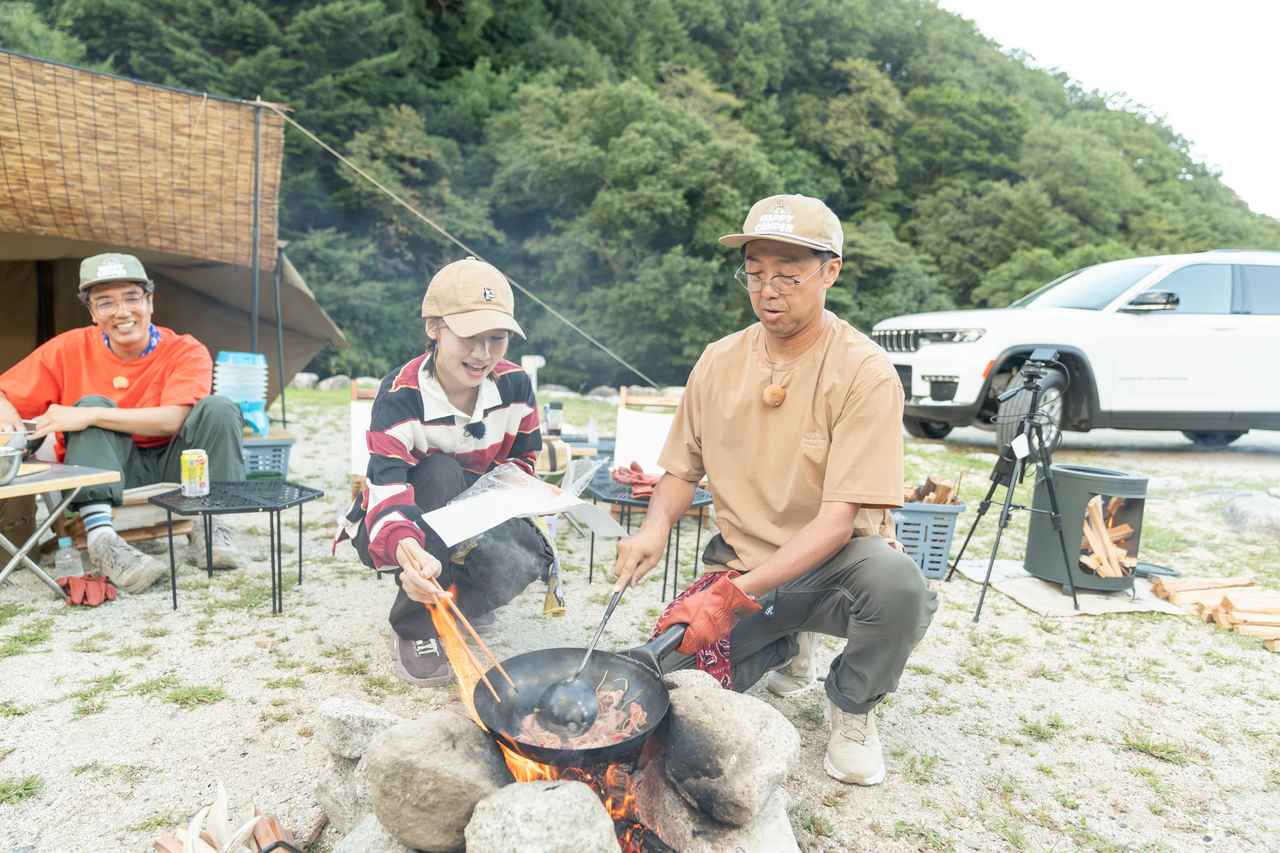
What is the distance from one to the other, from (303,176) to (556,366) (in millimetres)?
6094

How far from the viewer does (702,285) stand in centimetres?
1528

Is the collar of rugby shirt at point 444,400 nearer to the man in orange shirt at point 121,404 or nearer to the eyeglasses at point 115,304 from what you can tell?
the man in orange shirt at point 121,404

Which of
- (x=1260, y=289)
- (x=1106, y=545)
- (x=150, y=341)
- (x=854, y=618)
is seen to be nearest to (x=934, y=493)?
(x=1106, y=545)

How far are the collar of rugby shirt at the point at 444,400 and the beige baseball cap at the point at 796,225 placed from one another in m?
0.98

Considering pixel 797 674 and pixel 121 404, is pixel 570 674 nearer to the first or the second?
pixel 797 674

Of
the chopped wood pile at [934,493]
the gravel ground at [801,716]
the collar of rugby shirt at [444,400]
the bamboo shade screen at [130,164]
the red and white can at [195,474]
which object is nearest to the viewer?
the gravel ground at [801,716]

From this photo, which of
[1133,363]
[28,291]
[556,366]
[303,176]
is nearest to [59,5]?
[303,176]

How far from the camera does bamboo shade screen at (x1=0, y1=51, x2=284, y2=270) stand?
13.4 feet

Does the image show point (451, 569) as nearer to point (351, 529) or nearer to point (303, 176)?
point (351, 529)

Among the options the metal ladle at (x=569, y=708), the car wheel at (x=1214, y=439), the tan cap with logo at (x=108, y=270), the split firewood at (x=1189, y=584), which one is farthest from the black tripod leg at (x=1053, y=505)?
the car wheel at (x=1214, y=439)

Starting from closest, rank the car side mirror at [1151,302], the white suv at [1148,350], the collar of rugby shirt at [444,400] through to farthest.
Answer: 1. the collar of rugby shirt at [444,400]
2. the car side mirror at [1151,302]
3. the white suv at [1148,350]

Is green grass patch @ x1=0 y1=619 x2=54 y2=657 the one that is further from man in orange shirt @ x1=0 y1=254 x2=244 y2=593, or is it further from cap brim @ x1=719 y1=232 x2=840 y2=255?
cap brim @ x1=719 y1=232 x2=840 y2=255

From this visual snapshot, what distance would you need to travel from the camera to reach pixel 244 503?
9.41ft

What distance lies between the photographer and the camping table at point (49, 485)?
8.66 ft
